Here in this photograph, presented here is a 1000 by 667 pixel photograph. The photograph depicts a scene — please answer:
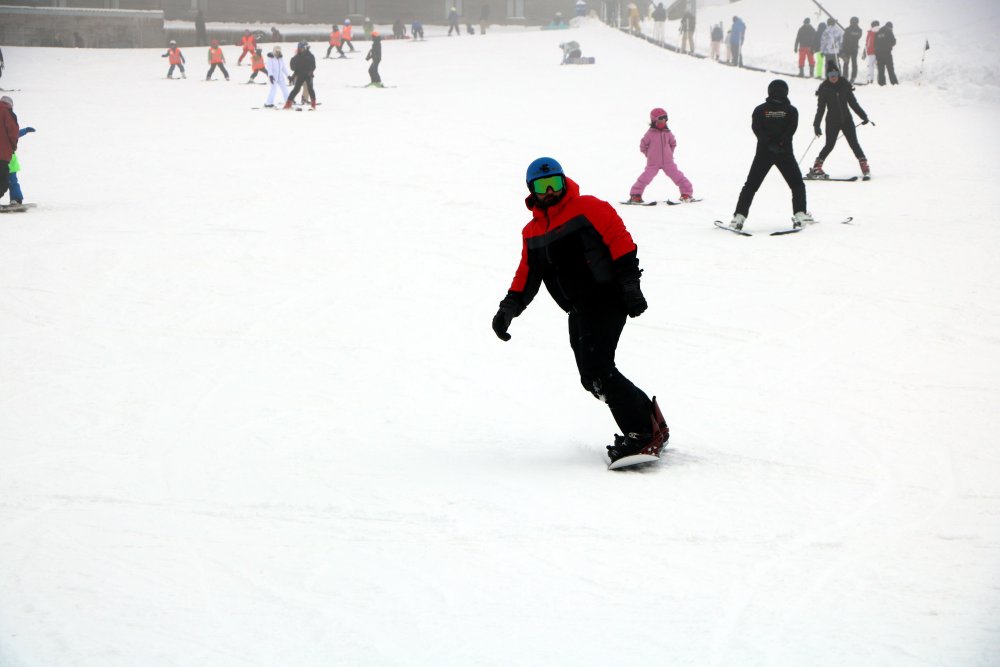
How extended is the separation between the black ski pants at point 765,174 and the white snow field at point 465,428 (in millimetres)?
474

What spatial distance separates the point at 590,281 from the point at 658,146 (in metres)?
8.30

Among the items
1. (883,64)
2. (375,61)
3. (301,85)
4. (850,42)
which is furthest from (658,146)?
(850,42)

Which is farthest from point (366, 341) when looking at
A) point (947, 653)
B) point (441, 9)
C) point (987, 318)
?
point (441, 9)

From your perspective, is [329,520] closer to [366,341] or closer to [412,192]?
[366,341]

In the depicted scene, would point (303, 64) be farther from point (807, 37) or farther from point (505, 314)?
point (505, 314)

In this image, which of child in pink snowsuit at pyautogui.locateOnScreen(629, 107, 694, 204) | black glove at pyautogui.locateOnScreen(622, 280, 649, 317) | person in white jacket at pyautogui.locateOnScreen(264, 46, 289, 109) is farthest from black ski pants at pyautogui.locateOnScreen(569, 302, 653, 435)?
person in white jacket at pyautogui.locateOnScreen(264, 46, 289, 109)

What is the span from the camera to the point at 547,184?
5.11 metres

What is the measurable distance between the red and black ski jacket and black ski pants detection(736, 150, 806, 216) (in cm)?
639

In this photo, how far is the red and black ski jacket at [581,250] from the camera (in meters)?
5.15

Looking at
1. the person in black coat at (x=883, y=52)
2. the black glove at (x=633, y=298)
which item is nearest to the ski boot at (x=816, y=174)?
the black glove at (x=633, y=298)

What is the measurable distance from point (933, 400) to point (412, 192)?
8737 mm

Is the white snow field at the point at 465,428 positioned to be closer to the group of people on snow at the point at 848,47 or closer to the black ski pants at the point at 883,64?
the black ski pants at the point at 883,64

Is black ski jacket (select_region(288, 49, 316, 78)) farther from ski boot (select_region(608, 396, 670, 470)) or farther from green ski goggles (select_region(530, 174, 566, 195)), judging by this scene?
ski boot (select_region(608, 396, 670, 470))

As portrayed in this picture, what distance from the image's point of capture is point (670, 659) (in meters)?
3.55
